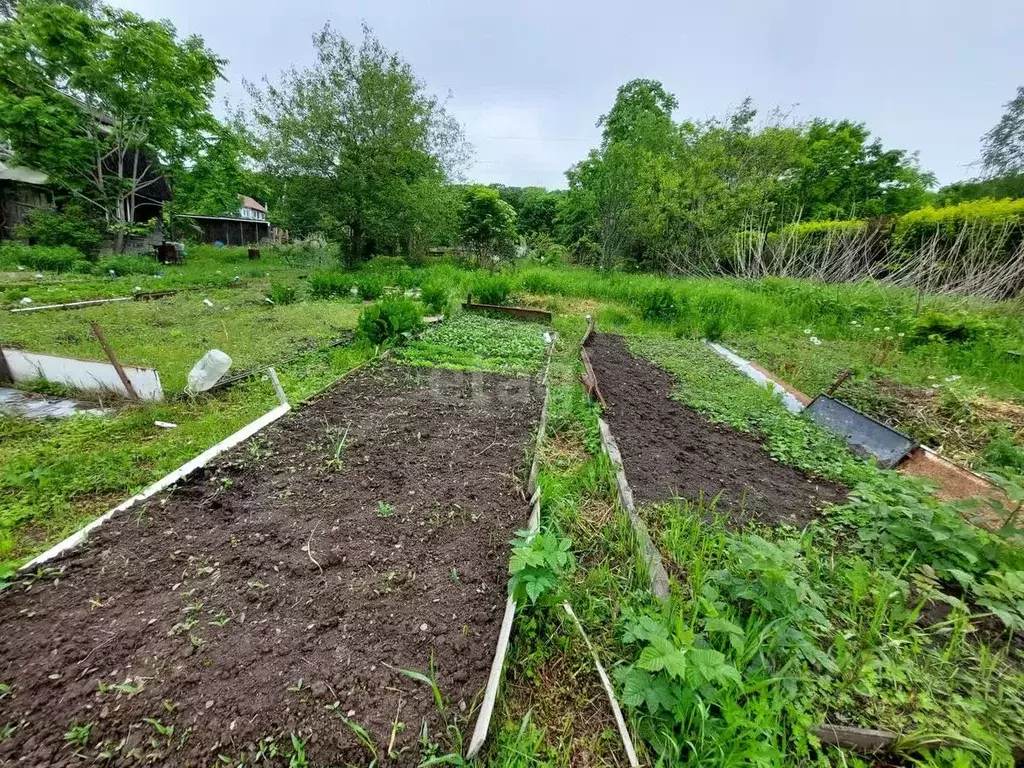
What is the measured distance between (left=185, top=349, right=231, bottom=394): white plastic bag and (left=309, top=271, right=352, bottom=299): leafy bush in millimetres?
4876

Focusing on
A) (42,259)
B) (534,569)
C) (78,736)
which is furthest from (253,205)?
(534,569)

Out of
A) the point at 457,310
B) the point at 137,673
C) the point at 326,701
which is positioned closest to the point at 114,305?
the point at 457,310

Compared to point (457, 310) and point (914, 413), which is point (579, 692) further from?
point (457, 310)

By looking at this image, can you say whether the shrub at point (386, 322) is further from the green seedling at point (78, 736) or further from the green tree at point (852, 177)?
the green tree at point (852, 177)

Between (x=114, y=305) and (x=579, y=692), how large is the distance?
7981mm

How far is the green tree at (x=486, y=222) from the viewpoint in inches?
543

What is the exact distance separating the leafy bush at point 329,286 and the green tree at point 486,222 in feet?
23.9

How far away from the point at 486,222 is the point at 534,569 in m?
13.9

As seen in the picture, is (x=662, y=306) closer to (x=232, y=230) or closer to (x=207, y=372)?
(x=207, y=372)

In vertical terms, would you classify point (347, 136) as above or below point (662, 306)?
above

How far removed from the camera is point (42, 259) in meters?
9.09

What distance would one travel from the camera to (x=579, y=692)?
4.27ft

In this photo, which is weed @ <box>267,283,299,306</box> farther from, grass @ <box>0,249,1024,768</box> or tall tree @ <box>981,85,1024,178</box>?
tall tree @ <box>981,85,1024,178</box>

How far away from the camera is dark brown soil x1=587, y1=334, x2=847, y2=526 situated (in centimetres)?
218
